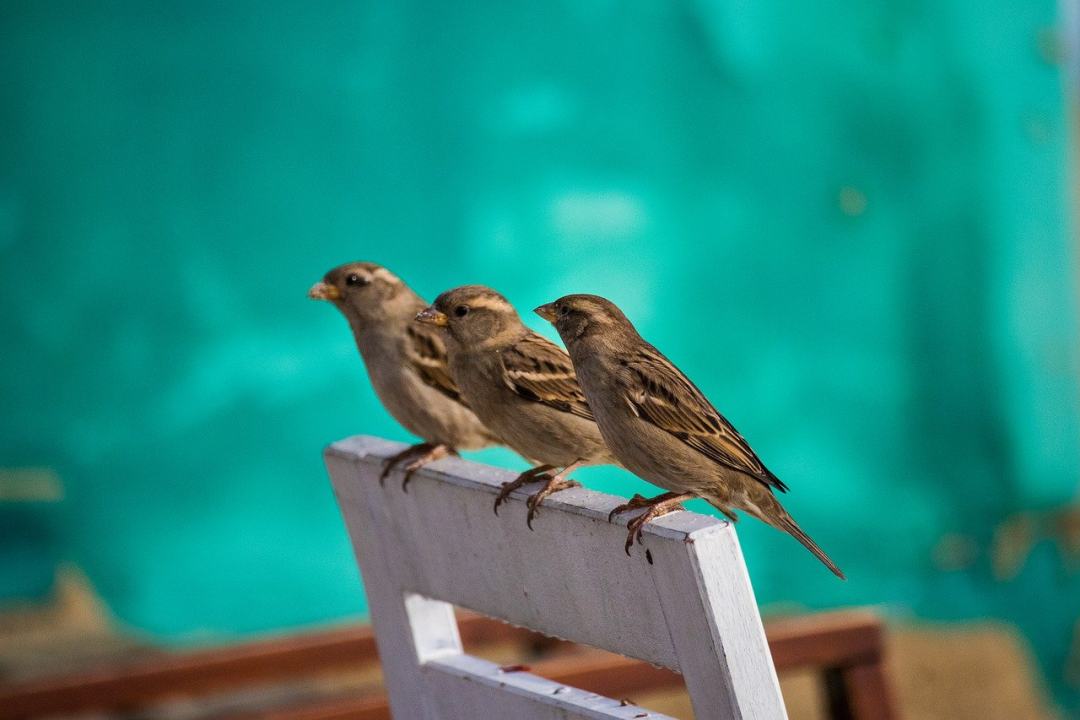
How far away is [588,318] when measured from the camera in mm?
2029

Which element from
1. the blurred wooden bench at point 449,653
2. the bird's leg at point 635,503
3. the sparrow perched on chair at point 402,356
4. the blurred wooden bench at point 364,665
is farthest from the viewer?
the sparrow perched on chair at point 402,356

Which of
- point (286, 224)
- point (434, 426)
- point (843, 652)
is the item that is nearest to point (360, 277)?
point (434, 426)

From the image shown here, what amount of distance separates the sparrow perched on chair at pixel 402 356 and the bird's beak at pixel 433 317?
49 cm

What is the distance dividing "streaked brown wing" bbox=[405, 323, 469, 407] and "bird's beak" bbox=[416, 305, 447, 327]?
0.52m

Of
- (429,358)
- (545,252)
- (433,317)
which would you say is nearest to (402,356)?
(429,358)

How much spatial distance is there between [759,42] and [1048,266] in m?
1.62

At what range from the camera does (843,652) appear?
2.65 m

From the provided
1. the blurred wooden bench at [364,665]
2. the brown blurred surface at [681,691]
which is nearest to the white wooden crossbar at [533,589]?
the blurred wooden bench at [364,665]

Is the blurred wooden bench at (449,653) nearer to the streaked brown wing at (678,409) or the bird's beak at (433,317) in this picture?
the streaked brown wing at (678,409)

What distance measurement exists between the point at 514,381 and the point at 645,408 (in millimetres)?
493

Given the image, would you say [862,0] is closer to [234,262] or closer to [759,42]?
[759,42]

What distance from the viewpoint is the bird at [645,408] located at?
1.97 meters

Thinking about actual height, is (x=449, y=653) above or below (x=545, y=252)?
below

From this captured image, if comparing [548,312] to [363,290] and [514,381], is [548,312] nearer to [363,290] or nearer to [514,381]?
[514,381]
